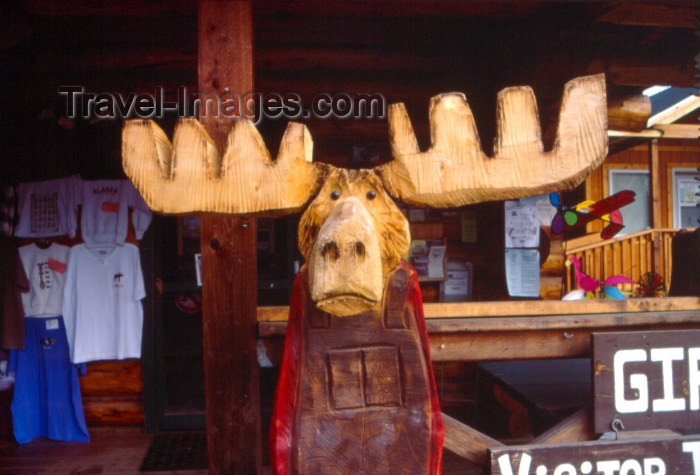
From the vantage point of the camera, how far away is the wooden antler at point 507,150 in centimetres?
127

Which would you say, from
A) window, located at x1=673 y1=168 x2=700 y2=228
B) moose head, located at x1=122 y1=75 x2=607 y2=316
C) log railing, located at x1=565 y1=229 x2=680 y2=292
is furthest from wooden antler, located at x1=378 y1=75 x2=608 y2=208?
window, located at x1=673 y1=168 x2=700 y2=228

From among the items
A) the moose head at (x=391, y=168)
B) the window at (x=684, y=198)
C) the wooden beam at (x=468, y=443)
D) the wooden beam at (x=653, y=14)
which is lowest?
the wooden beam at (x=468, y=443)

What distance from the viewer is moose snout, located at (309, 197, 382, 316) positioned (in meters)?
1.10

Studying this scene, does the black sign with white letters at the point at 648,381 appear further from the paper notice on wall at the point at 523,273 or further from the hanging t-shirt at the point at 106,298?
Result: the hanging t-shirt at the point at 106,298

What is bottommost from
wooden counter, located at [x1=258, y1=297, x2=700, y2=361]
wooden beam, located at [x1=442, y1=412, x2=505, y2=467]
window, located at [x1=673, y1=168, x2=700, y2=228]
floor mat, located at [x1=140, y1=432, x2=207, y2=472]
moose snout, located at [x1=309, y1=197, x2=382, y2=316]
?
floor mat, located at [x1=140, y1=432, x2=207, y2=472]

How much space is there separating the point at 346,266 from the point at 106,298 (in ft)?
12.5

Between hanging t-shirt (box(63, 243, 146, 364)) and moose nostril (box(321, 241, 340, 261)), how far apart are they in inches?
141

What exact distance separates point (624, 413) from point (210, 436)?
1.83 m

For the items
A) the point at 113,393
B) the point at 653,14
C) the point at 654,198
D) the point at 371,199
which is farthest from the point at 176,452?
the point at 654,198

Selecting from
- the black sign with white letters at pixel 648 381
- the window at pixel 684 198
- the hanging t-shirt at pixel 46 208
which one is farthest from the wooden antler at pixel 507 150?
the window at pixel 684 198

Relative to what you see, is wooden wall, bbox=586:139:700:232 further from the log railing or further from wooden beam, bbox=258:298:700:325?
wooden beam, bbox=258:298:700:325

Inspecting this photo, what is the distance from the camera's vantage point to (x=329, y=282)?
3.64ft

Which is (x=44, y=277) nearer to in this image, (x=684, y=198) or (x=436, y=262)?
(x=436, y=262)

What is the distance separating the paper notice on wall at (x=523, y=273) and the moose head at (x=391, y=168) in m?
3.08
